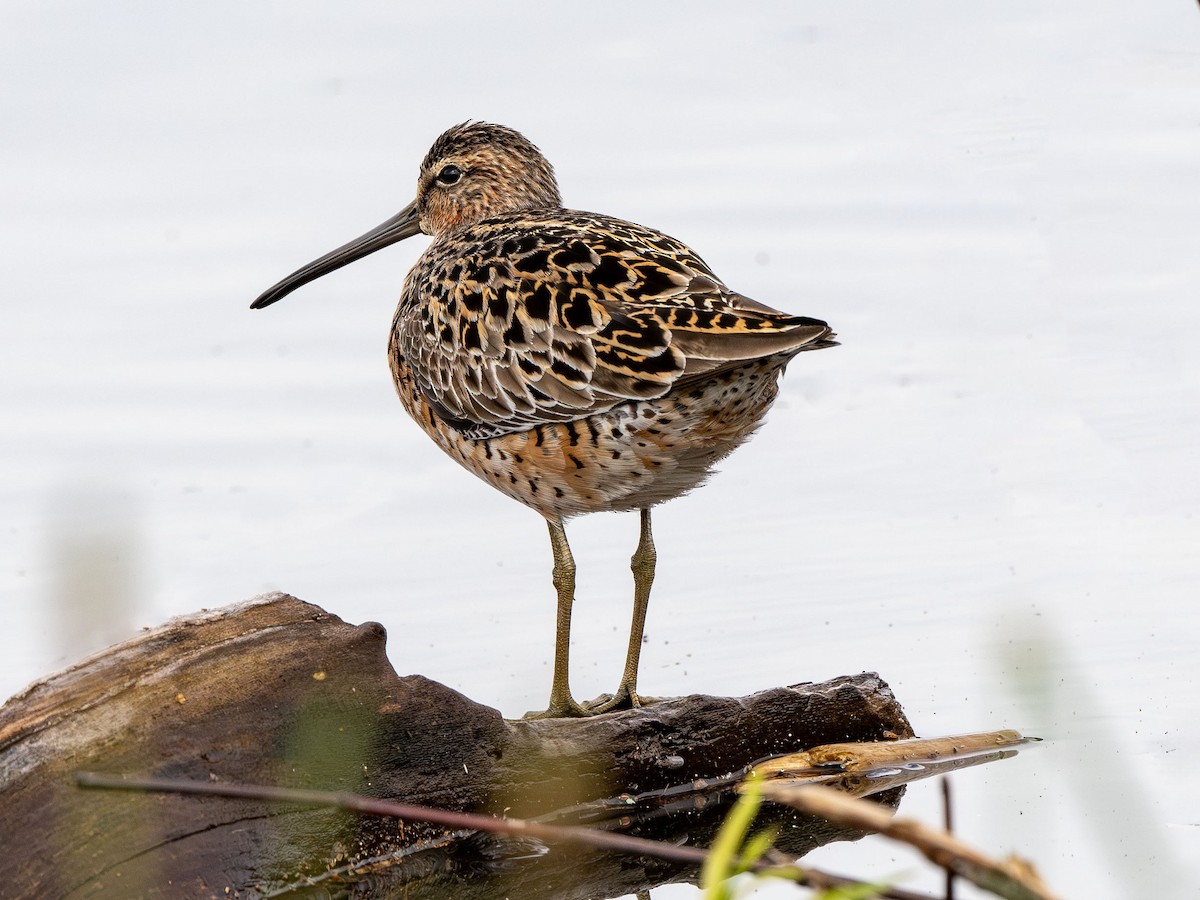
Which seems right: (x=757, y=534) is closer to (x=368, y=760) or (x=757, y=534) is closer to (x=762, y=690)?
(x=762, y=690)

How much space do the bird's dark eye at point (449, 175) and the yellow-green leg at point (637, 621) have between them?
169 cm

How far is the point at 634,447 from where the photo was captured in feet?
18.9

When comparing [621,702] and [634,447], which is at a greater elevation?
[634,447]

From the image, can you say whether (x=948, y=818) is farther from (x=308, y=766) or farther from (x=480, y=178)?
(x=480, y=178)

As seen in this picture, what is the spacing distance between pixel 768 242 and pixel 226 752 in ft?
18.7

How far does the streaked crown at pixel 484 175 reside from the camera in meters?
7.34

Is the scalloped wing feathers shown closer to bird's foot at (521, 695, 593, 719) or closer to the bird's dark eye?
the bird's dark eye

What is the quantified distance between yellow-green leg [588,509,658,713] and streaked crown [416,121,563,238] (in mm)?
1509

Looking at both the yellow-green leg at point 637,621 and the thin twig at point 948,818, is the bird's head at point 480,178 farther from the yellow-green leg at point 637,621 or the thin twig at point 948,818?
the thin twig at point 948,818

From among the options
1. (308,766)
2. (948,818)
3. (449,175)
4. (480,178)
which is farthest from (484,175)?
(948,818)

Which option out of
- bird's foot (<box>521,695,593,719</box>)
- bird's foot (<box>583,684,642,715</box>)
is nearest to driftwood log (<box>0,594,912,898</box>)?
bird's foot (<box>583,684,642,715</box>)

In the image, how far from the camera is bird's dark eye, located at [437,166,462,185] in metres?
7.39

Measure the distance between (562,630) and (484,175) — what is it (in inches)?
75.5

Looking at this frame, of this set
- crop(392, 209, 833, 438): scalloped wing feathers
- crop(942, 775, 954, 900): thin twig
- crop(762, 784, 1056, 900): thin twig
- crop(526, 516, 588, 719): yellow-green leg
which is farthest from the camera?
crop(526, 516, 588, 719): yellow-green leg
